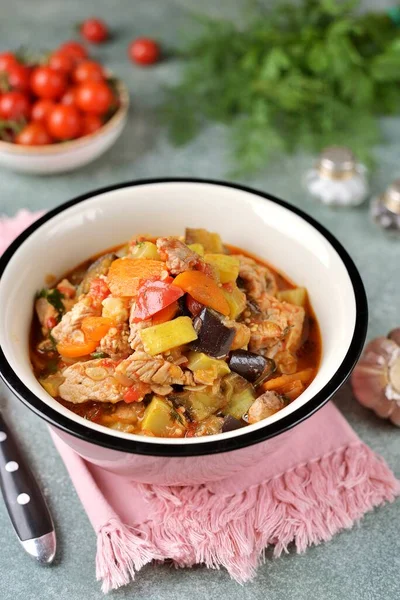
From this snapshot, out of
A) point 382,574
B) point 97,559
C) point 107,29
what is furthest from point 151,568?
point 107,29

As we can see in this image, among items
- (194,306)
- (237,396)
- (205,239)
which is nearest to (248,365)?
(237,396)

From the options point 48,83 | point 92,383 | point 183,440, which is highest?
point 183,440

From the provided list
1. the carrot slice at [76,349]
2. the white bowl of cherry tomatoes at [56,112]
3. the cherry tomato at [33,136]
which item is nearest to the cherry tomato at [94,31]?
the white bowl of cherry tomatoes at [56,112]

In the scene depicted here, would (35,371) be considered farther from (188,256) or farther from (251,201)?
(251,201)

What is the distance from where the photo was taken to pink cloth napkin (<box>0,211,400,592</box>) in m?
3.08

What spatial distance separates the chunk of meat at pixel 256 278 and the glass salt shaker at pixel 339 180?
5.18 feet

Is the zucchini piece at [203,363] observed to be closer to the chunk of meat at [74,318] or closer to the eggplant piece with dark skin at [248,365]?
the eggplant piece with dark skin at [248,365]

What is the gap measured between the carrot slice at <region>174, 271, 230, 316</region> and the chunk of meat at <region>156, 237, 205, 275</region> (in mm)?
40

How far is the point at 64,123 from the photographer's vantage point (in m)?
5.36

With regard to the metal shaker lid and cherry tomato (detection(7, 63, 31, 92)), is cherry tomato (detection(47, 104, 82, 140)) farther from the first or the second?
the metal shaker lid

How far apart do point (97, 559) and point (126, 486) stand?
37cm

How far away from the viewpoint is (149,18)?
722cm

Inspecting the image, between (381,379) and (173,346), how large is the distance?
125 centimetres

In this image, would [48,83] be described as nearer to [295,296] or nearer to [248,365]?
[295,296]
